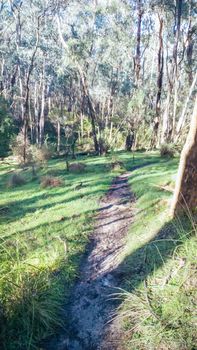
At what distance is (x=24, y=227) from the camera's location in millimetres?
7391

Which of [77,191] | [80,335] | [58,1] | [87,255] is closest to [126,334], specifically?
[80,335]

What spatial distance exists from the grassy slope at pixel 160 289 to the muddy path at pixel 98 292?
0.20 m

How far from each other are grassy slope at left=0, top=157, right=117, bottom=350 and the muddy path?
18 cm

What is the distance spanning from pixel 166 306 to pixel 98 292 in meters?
1.17

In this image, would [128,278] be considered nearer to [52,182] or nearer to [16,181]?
[52,182]

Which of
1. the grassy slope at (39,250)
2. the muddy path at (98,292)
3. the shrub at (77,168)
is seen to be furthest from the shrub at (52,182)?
the muddy path at (98,292)

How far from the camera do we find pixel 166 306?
12.1 feet

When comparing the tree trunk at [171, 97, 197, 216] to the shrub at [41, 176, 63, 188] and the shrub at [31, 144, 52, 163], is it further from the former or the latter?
the shrub at [31, 144, 52, 163]

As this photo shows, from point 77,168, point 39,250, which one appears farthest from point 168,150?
point 39,250

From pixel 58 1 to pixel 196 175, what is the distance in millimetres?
19038

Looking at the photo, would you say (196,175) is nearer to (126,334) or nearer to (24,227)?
(126,334)

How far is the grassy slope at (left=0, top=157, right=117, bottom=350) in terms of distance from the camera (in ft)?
12.6

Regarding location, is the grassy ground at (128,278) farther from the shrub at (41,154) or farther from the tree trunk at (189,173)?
the shrub at (41,154)

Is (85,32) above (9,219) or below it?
above
